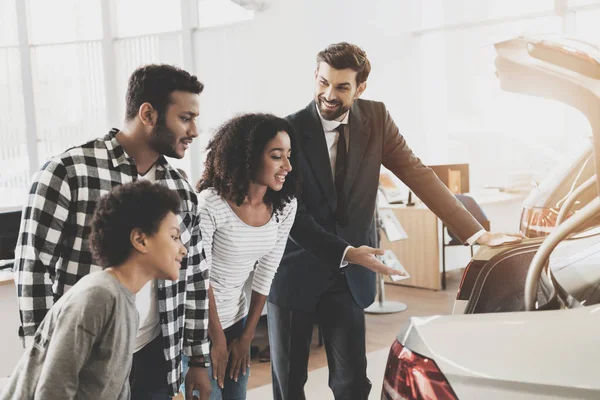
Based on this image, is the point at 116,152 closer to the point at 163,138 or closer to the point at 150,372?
the point at 163,138

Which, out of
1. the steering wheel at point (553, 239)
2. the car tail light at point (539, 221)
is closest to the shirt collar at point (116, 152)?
the steering wheel at point (553, 239)

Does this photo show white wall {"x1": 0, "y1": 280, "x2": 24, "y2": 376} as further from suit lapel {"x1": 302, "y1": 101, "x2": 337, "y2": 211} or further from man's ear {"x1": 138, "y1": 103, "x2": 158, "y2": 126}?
man's ear {"x1": 138, "y1": 103, "x2": 158, "y2": 126}

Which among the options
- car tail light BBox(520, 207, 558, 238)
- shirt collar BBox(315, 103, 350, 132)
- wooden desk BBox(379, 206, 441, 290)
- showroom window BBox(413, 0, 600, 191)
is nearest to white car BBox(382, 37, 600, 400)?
shirt collar BBox(315, 103, 350, 132)

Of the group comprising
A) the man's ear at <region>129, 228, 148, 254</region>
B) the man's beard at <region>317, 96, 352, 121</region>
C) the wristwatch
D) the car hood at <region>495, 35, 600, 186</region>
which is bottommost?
the wristwatch

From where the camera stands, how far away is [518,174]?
677 centimetres

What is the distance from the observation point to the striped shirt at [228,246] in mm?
1935

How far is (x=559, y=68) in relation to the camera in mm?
1125

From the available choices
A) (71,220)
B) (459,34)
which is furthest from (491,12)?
(71,220)

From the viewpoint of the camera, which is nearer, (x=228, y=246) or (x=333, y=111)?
(x=228, y=246)

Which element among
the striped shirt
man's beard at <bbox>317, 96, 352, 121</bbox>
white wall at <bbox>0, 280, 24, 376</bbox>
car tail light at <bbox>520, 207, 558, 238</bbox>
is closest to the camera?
the striped shirt

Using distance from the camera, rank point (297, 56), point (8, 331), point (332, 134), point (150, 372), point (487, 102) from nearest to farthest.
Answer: point (150, 372), point (332, 134), point (8, 331), point (487, 102), point (297, 56)

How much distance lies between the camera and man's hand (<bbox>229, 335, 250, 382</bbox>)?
2.00 meters

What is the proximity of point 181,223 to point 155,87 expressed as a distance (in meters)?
0.35

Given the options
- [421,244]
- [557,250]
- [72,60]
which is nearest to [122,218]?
[557,250]
